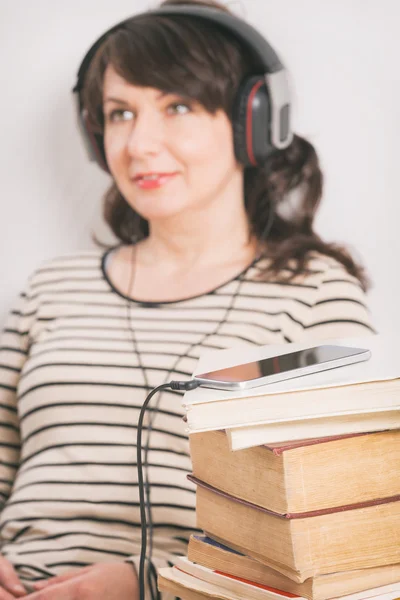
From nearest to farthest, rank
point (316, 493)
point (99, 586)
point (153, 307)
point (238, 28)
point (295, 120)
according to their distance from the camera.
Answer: point (316, 493) → point (99, 586) → point (238, 28) → point (153, 307) → point (295, 120)

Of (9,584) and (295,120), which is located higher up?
(295,120)

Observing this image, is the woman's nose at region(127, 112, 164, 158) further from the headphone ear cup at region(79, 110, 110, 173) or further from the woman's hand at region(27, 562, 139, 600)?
the woman's hand at region(27, 562, 139, 600)

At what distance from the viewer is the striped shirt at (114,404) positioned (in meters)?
1.05

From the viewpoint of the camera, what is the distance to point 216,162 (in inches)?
46.8

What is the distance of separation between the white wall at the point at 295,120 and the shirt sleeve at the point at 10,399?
222 mm

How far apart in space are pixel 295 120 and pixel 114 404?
2.05 feet

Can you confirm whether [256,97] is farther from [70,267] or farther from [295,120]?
[70,267]

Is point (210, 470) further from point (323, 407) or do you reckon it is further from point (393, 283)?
point (393, 283)

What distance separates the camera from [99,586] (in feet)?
2.95

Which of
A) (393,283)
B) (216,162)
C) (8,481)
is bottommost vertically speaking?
(8,481)

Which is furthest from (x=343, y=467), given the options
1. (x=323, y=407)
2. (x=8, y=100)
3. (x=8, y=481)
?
(x=8, y=100)

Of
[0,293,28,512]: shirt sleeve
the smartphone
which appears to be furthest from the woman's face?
the smartphone

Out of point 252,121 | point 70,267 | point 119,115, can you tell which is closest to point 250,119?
point 252,121

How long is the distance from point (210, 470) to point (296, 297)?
0.51 meters
